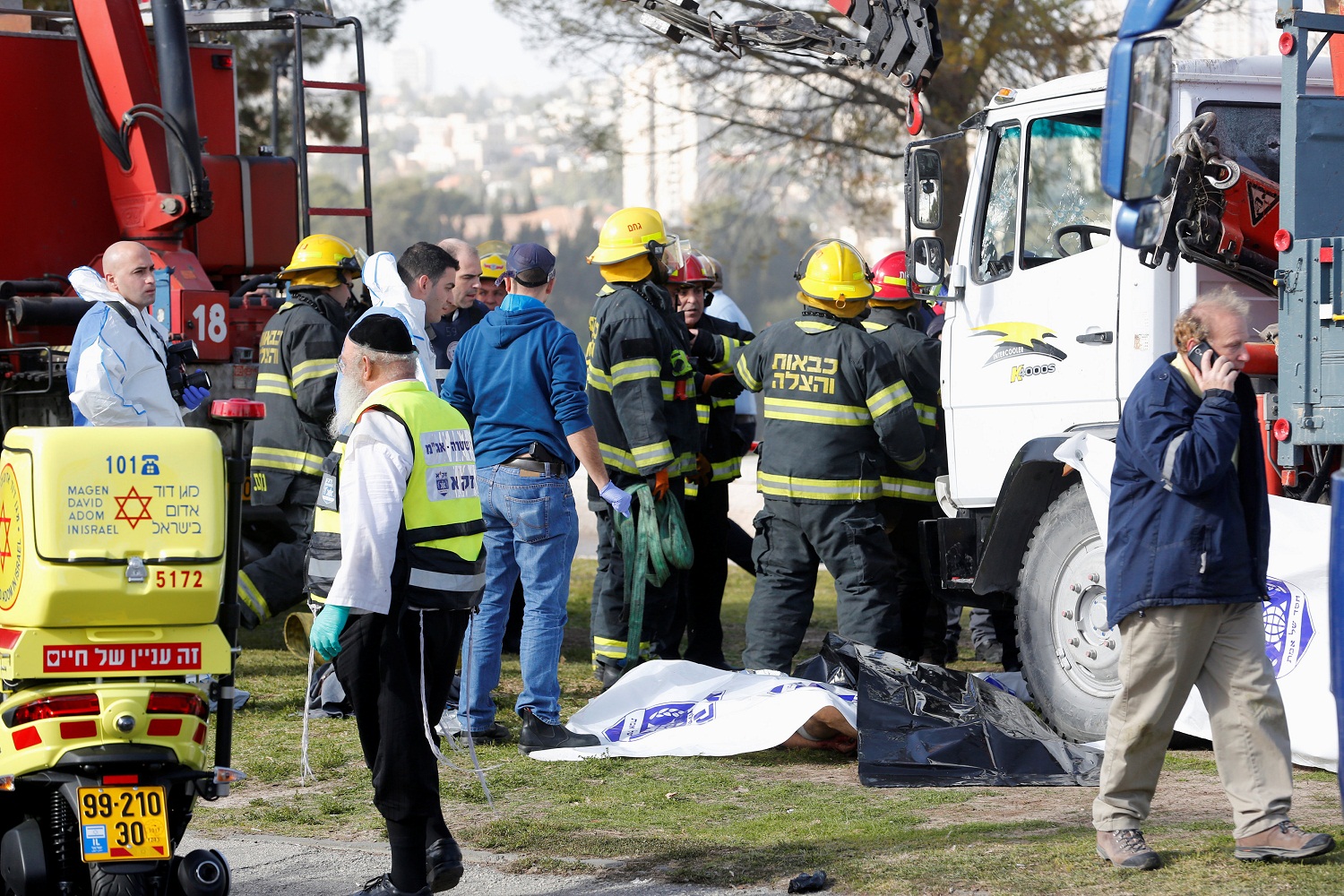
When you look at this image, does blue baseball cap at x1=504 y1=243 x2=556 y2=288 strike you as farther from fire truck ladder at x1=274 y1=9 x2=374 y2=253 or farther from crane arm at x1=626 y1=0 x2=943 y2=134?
fire truck ladder at x1=274 y1=9 x2=374 y2=253

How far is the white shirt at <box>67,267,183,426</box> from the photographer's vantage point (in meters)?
6.13

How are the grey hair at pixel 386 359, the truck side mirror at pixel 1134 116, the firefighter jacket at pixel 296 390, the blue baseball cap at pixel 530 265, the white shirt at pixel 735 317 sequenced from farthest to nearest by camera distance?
the white shirt at pixel 735 317, the firefighter jacket at pixel 296 390, the blue baseball cap at pixel 530 265, the truck side mirror at pixel 1134 116, the grey hair at pixel 386 359

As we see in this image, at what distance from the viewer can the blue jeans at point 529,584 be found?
246 inches

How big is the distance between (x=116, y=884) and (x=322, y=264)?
452 centimetres

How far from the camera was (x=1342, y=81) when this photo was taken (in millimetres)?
5266

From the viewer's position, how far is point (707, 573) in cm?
809

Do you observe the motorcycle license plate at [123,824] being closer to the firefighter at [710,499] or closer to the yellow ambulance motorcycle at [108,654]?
the yellow ambulance motorcycle at [108,654]

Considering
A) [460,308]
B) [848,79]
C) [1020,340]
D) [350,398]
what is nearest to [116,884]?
[350,398]

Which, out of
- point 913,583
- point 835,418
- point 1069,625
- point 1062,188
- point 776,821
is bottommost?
point 776,821

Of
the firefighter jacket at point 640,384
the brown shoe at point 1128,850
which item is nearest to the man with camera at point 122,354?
the firefighter jacket at point 640,384

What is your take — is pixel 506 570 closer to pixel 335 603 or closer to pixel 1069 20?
pixel 335 603

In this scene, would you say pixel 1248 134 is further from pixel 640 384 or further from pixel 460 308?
pixel 460 308

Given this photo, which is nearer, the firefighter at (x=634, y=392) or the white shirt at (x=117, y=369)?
the white shirt at (x=117, y=369)

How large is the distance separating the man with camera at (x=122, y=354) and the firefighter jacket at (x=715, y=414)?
265cm
